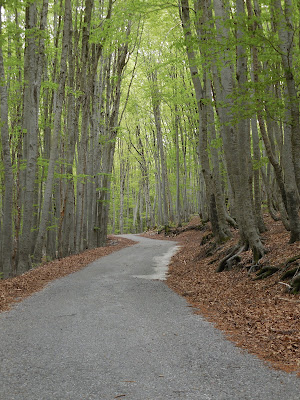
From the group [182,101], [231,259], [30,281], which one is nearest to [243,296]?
[231,259]

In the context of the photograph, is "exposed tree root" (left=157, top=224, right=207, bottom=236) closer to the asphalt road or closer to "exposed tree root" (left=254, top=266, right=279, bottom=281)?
"exposed tree root" (left=254, top=266, right=279, bottom=281)

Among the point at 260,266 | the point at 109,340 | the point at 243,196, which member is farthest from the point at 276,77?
the point at 109,340

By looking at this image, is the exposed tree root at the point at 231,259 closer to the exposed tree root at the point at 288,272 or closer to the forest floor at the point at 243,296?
the forest floor at the point at 243,296

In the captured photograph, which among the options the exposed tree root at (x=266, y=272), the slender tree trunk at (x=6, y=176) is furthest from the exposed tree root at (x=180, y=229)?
the exposed tree root at (x=266, y=272)

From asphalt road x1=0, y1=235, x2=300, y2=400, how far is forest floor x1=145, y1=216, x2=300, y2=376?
0.96 feet

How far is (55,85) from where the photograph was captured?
1426 cm

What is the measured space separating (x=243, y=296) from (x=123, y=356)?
3853 mm

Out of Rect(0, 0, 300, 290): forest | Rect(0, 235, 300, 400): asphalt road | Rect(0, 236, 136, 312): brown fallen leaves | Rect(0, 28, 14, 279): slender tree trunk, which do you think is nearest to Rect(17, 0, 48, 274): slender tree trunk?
Rect(0, 0, 300, 290): forest

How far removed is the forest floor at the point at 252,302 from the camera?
446 cm

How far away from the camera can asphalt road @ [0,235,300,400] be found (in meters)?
3.23

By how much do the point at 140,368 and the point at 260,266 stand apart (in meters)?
5.54

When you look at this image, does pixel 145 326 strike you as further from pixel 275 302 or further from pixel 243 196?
pixel 243 196

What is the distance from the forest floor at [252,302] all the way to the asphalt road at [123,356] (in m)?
0.29

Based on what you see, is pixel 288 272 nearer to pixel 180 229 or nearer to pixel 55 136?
pixel 55 136
